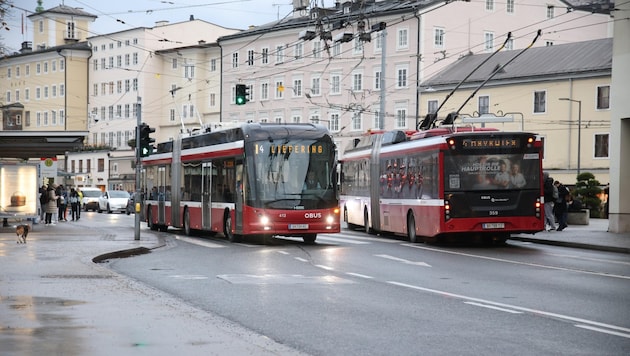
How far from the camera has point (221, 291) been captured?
53.6 feet

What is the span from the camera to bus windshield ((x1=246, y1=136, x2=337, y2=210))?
2898cm

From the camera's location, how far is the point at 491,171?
2778 centimetres

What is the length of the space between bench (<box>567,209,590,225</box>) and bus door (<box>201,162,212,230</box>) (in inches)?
643

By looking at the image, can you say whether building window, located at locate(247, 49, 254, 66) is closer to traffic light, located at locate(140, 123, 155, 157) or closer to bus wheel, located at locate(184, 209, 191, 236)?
bus wheel, located at locate(184, 209, 191, 236)

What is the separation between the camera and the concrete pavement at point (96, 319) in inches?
388

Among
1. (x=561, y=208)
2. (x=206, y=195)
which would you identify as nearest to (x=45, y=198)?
(x=206, y=195)

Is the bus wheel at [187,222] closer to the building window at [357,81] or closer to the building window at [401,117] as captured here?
the building window at [401,117]

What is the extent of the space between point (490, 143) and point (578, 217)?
52.8 ft

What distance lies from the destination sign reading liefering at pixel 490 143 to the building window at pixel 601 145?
4285cm

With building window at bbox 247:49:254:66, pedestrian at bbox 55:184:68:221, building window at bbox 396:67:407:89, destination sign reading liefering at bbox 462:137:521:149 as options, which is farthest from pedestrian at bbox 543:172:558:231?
building window at bbox 247:49:254:66

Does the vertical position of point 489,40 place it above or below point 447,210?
above

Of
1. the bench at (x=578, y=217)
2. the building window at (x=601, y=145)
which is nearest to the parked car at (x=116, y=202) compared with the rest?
the building window at (x=601, y=145)

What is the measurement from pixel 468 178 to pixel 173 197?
526 inches

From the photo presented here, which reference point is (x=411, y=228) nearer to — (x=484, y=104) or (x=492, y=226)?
(x=492, y=226)
